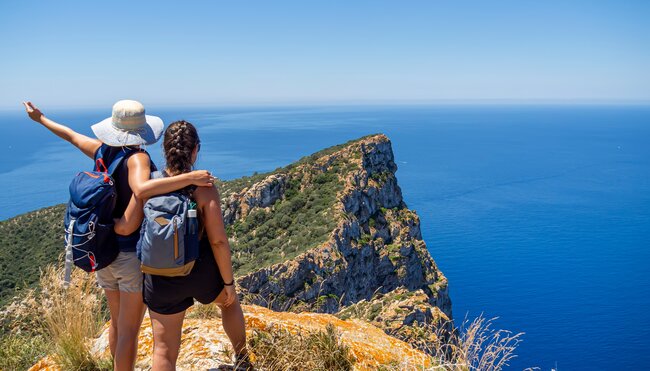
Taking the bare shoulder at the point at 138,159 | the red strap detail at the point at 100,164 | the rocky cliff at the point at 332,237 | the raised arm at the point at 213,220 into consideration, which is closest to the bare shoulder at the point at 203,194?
the raised arm at the point at 213,220


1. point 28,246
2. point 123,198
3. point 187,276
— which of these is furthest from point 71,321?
point 28,246

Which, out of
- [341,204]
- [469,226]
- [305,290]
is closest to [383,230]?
[341,204]

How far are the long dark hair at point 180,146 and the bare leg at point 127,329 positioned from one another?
1.01m

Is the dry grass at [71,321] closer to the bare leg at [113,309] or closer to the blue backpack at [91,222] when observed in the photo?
the bare leg at [113,309]

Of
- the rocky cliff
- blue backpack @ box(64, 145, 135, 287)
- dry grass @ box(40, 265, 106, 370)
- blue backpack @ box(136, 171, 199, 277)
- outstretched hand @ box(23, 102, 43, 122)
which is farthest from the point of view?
the rocky cliff

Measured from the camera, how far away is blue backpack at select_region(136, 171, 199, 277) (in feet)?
9.27

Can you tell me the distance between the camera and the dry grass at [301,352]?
3508mm

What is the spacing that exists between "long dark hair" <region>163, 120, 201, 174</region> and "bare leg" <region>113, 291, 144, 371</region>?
39.7 inches

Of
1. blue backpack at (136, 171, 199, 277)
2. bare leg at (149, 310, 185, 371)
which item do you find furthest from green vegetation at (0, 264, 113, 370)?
blue backpack at (136, 171, 199, 277)

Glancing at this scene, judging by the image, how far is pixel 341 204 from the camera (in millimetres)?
29953

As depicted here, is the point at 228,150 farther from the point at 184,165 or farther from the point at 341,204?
the point at 184,165

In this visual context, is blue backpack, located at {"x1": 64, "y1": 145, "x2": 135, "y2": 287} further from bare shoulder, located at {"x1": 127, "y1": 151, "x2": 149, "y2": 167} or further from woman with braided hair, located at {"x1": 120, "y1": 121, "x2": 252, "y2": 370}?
woman with braided hair, located at {"x1": 120, "y1": 121, "x2": 252, "y2": 370}

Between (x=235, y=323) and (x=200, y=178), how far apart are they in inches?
50.2

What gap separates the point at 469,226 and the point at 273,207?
55.3 meters
